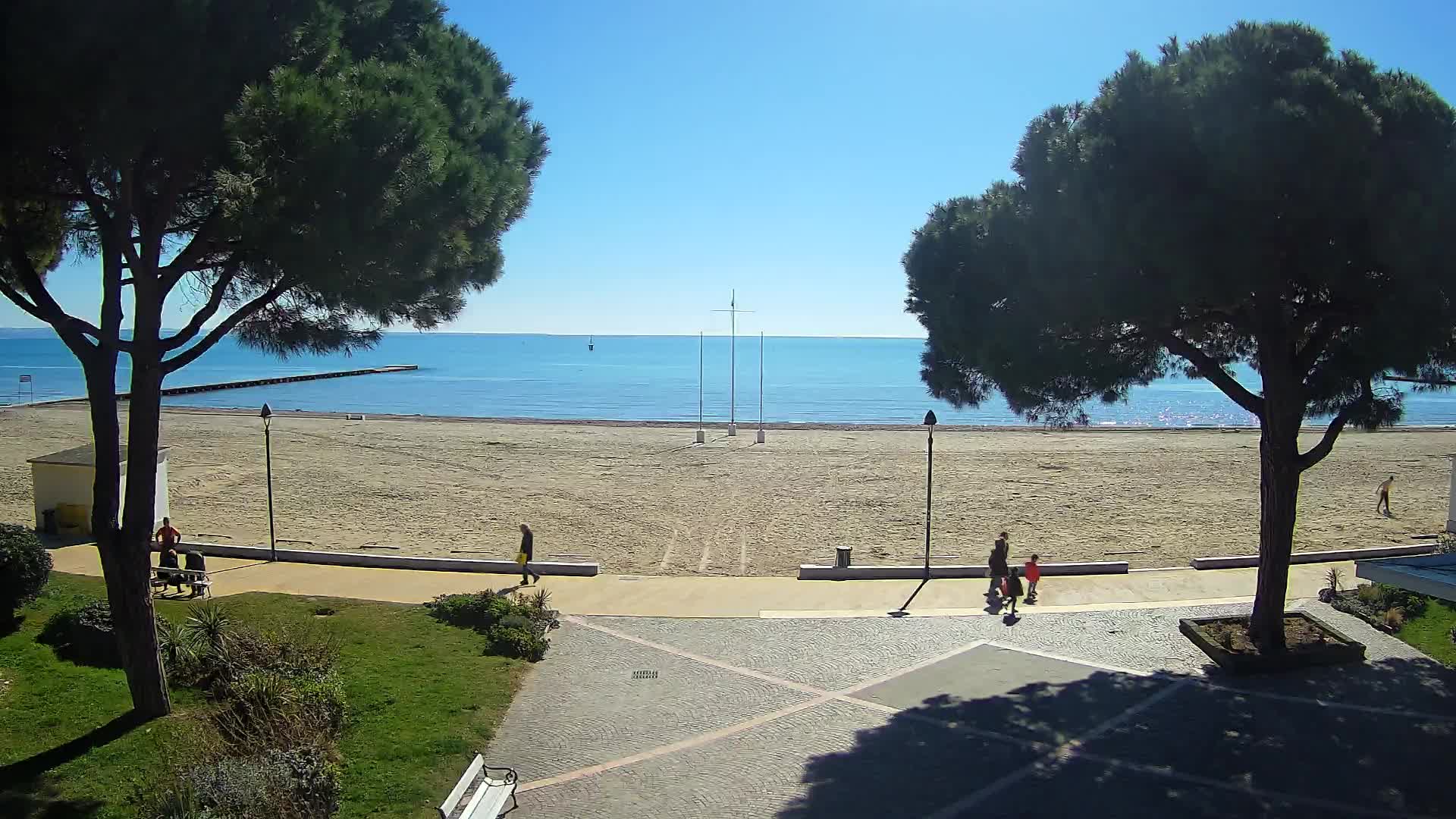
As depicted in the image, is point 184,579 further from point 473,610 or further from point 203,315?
point 203,315

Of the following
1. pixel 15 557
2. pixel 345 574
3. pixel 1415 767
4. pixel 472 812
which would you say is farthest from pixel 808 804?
pixel 345 574

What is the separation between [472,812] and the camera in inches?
293

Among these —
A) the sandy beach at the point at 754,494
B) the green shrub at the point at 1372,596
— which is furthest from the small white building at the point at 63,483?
the green shrub at the point at 1372,596

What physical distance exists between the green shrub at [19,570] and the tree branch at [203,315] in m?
4.27

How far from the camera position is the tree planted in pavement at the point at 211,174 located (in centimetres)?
745

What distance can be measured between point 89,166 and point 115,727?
5228 millimetres

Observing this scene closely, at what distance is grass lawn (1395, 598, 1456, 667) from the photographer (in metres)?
12.4

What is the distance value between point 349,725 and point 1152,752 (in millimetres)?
8350

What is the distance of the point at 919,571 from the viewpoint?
17891 mm

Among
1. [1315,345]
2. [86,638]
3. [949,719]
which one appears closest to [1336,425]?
[1315,345]

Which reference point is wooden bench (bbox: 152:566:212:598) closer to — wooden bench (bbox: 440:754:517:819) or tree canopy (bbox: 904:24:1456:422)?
wooden bench (bbox: 440:754:517:819)

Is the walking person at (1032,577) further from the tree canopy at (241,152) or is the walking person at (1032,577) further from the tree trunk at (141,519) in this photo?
the tree trunk at (141,519)

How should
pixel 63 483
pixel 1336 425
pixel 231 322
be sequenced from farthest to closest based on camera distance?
1. pixel 63 483
2. pixel 1336 425
3. pixel 231 322

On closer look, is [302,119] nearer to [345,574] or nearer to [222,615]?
→ [222,615]
